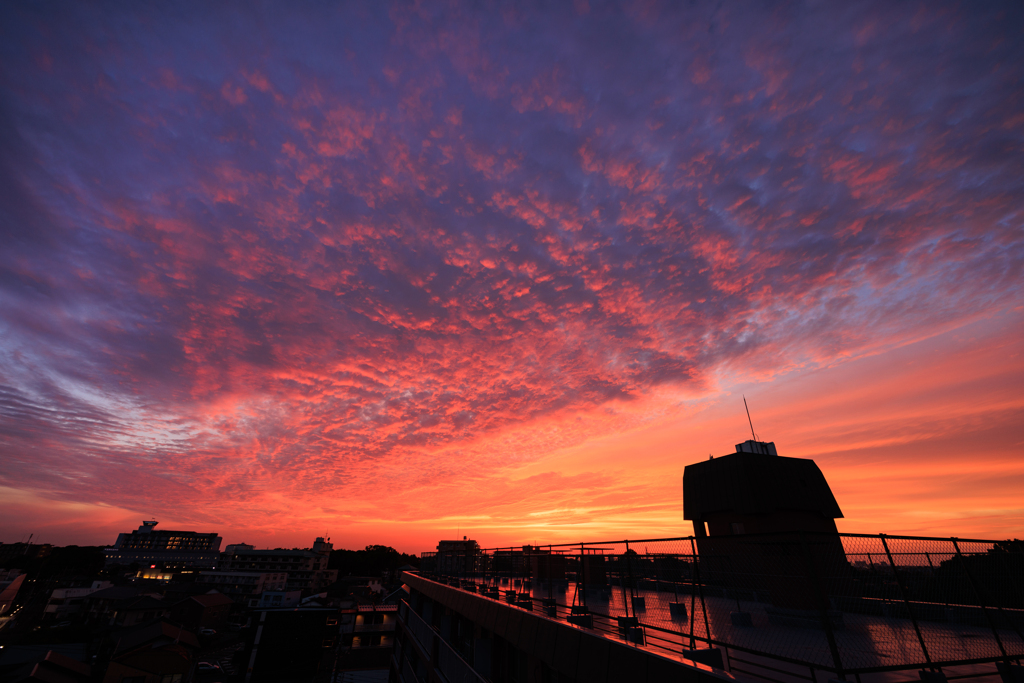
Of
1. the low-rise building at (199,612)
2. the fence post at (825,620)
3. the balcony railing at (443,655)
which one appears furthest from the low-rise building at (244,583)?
the fence post at (825,620)

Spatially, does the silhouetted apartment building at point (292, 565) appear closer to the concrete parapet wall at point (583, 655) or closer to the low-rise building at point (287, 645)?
the low-rise building at point (287, 645)

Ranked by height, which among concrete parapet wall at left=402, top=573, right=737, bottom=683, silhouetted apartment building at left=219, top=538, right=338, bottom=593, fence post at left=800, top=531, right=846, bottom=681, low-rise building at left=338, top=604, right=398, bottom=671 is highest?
fence post at left=800, top=531, right=846, bottom=681

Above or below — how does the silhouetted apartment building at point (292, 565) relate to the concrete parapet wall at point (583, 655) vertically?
below

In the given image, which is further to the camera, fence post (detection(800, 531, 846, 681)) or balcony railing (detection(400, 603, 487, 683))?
balcony railing (detection(400, 603, 487, 683))

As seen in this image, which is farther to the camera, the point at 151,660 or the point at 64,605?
the point at 64,605

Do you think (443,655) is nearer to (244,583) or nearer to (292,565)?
(244,583)

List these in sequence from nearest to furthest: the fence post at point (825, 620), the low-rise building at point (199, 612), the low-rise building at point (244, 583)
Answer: the fence post at point (825, 620)
the low-rise building at point (199, 612)
the low-rise building at point (244, 583)

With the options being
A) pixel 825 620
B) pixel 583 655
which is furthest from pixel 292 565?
pixel 825 620

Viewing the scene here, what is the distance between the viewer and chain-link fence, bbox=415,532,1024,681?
23.5 feet

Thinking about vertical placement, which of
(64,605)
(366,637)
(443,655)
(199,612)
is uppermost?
(443,655)

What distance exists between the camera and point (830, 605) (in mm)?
10148

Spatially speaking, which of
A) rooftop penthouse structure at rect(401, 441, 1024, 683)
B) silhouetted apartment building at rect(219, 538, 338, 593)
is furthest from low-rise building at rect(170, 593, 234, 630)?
rooftop penthouse structure at rect(401, 441, 1024, 683)

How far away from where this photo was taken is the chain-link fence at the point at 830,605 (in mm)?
7160

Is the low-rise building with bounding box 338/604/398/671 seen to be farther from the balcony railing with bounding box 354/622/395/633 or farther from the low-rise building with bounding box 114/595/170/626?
the low-rise building with bounding box 114/595/170/626
